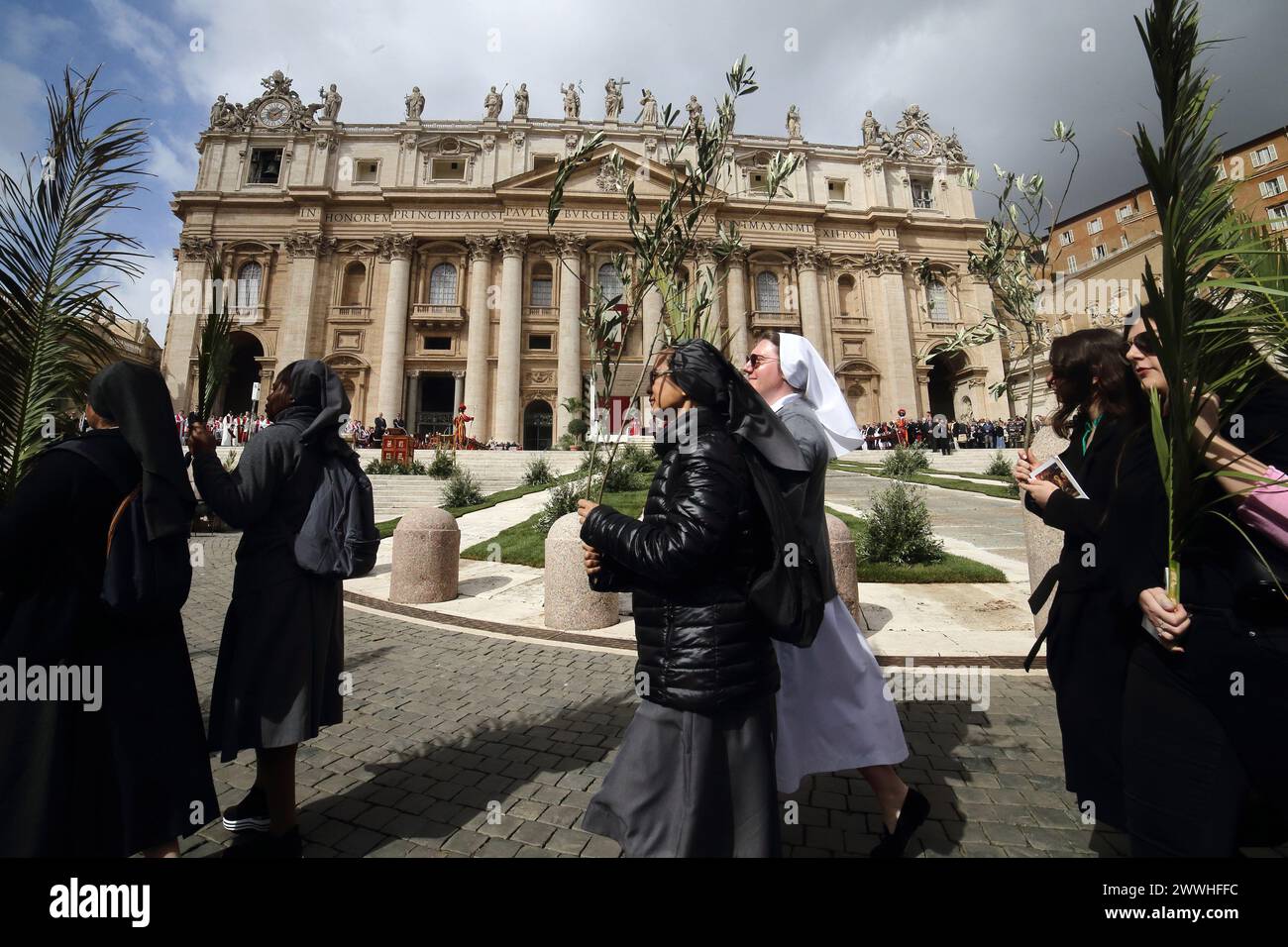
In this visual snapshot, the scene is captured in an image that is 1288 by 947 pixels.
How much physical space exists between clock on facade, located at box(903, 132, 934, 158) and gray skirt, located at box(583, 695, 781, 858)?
56.9m

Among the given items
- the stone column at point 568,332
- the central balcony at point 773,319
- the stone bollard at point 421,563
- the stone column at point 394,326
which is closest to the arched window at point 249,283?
the stone column at point 394,326

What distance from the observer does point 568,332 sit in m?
36.8

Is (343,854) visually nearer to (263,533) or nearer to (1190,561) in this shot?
(263,533)

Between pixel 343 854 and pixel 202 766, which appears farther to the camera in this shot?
pixel 343 854

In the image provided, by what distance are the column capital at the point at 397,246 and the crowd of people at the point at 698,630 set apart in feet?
135

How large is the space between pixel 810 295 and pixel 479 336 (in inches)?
968

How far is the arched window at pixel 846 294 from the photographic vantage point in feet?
141

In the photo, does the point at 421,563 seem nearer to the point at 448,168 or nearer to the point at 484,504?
the point at 484,504

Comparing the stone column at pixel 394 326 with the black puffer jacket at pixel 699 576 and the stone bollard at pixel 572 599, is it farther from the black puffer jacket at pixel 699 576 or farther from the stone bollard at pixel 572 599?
the black puffer jacket at pixel 699 576

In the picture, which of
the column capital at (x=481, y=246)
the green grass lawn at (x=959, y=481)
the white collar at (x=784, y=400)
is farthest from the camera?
the column capital at (x=481, y=246)

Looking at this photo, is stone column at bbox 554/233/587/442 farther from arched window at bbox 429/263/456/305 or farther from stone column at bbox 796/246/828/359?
stone column at bbox 796/246/828/359
